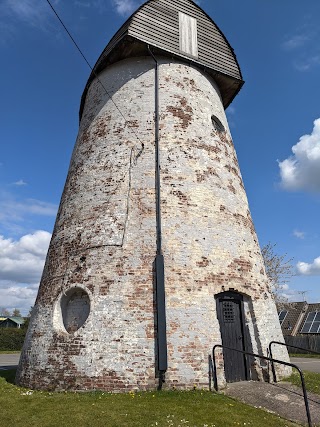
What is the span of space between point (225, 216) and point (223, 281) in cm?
202

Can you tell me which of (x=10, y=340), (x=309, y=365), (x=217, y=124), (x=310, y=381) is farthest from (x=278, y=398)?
(x=10, y=340)

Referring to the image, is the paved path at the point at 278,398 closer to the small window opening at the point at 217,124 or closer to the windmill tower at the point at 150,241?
the windmill tower at the point at 150,241

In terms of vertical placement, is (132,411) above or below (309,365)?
below

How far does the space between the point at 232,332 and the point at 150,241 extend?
3316 millimetres

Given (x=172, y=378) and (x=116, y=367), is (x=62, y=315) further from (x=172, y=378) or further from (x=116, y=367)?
(x=172, y=378)

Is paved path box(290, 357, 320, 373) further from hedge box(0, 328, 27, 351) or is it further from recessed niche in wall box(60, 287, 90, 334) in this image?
hedge box(0, 328, 27, 351)

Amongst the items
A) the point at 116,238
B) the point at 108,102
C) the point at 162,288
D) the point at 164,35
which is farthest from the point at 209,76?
the point at 162,288

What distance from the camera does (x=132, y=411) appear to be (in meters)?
6.43

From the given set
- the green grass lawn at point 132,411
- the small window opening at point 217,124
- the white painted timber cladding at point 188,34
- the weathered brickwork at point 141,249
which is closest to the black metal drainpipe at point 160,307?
the weathered brickwork at point 141,249

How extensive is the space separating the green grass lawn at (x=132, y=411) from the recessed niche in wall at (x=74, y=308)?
1.70 meters

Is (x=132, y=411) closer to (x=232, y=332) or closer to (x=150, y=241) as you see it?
(x=232, y=332)

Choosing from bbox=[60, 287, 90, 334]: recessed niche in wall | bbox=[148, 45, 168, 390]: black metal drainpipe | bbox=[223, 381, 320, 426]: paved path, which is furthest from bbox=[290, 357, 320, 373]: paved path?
bbox=[60, 287, 90, 334]: recessed niche in wall

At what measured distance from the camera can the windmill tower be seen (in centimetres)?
829

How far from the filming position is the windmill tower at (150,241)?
8.29 metres
